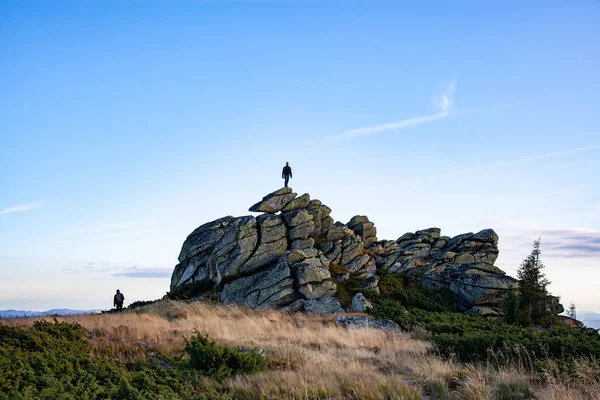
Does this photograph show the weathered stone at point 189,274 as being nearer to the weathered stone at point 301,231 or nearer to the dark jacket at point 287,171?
the weathered stone at point 301,231

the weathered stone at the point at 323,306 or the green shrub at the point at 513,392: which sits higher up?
the weathered stone at the point at 323,306

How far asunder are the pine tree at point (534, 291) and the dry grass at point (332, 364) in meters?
13.9

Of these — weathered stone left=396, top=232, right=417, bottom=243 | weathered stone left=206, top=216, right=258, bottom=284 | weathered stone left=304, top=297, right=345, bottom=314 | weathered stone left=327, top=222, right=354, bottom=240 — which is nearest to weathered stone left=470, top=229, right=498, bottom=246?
weathered stone left=396, top=232, right=417, bottom=243

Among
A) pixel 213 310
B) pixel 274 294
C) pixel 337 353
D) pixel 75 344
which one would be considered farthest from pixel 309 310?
pixel 75 344

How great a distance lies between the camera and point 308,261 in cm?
3216

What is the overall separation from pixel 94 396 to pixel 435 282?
31.6 meters

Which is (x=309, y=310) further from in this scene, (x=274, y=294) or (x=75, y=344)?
(x=75, y=344)

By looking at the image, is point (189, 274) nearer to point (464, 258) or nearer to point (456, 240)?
point (464, 258)

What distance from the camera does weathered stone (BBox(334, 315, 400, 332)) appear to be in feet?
81.0

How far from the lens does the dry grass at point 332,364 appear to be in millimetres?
8859

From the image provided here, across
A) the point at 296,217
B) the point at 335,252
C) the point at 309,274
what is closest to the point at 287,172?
the point at 296,217

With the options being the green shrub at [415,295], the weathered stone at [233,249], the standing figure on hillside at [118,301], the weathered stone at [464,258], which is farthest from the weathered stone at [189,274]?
the weathered stone at [464,258]

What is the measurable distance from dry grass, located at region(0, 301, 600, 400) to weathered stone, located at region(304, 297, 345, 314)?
4137 millimetres

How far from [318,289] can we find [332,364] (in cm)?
1880
